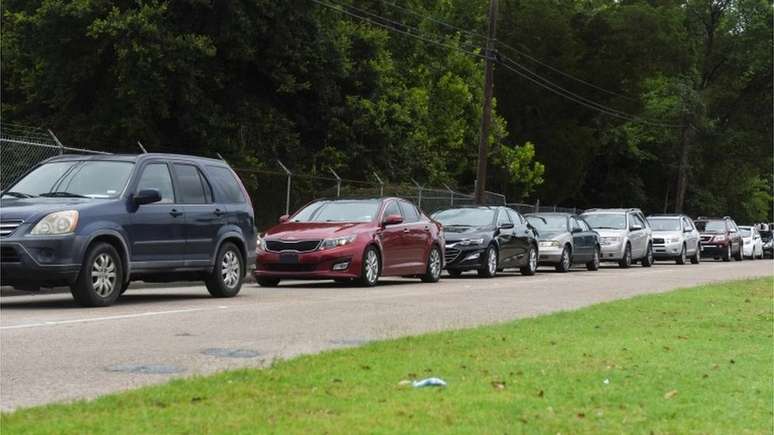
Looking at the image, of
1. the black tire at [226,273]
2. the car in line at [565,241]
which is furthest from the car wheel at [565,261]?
the black tire at [226,273]

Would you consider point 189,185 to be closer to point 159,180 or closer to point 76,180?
point 159,180

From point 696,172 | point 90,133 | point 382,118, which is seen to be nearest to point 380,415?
point 90,133

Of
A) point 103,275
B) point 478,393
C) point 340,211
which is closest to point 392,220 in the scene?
point 340,211

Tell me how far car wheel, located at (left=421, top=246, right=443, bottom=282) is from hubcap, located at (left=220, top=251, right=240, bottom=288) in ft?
20.2

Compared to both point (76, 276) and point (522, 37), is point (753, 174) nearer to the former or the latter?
point (522, 37)

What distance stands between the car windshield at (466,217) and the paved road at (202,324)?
5.80m

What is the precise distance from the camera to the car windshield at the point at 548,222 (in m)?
31.1

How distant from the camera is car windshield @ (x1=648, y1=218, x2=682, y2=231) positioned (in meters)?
40.3

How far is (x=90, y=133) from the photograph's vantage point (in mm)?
33500

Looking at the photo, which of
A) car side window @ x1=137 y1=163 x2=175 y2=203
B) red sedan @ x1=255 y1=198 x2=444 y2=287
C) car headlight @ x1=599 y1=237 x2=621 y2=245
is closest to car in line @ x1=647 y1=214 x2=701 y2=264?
car headlight @ x1=599 y1=237 x2=621 y2=245

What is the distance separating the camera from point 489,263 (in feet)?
82.8

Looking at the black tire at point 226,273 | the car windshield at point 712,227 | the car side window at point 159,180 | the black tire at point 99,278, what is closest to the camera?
the black tire at point 99,278

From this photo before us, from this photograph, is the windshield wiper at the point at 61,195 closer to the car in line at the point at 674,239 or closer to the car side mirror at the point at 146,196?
the car side mirror at the point at 146,196

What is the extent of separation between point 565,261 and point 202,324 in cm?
1961
